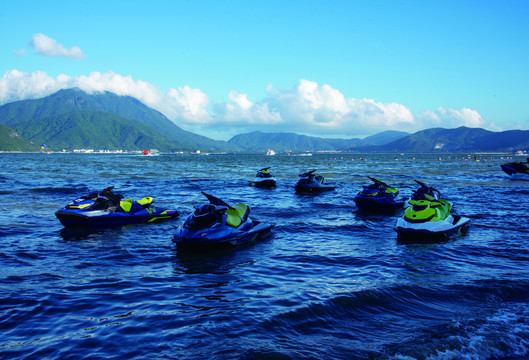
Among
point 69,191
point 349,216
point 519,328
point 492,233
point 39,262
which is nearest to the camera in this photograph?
point 519,328

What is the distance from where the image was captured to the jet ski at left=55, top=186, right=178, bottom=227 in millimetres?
15219

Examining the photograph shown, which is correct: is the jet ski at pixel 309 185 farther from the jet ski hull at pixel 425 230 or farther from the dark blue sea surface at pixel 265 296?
the jet ski hull at pixel 425 230

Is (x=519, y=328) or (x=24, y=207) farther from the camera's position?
(x=24, y=207)

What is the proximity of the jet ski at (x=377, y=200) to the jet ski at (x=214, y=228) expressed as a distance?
889 cm

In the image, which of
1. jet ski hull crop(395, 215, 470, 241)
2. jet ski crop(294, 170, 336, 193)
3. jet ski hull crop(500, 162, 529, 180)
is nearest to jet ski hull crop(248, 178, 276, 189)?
jet ski crop(294, 170, 336, 193)

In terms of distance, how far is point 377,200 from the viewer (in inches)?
812

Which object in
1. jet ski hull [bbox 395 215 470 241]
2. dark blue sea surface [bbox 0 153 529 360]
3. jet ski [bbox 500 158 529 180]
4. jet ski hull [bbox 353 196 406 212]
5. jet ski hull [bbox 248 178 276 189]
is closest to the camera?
dark blue sea surface [bbox 0 153 529 360]

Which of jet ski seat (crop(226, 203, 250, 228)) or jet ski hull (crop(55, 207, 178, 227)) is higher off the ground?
jet ski seat (crop(226, 203, 250, 228))

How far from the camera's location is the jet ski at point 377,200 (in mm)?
20719

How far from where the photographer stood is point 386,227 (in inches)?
668

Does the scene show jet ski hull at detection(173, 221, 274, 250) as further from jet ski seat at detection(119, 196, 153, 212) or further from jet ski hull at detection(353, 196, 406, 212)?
jet ski hull at detection(353, 196, 406, 212)

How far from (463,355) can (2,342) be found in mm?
7345

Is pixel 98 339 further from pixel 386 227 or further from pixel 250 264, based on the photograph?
pixel 386 227

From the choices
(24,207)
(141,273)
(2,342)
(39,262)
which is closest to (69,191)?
(24,207)
